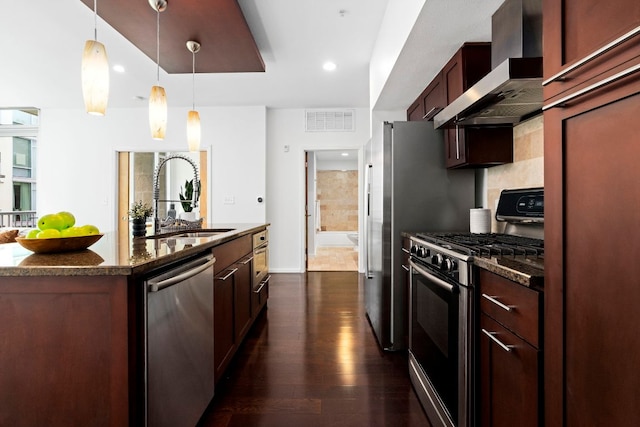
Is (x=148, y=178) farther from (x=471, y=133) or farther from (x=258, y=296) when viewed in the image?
(x=471, y=133)

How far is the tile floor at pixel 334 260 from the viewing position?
5785 mm

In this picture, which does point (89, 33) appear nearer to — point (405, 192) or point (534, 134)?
point (405, 192)

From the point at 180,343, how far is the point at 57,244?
582 mm

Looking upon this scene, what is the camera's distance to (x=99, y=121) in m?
5.52

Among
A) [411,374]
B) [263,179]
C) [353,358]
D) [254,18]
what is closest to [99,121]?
[263,179]

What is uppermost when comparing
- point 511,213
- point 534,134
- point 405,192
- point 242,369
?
point 534,134

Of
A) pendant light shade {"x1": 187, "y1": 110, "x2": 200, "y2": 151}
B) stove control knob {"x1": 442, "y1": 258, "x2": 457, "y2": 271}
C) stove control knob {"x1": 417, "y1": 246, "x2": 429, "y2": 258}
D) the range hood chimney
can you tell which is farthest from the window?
stove control knob {"x1": 442, "y1": 258, "x2": 457, "y2": 271}

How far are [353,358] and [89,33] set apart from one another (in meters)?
3.49

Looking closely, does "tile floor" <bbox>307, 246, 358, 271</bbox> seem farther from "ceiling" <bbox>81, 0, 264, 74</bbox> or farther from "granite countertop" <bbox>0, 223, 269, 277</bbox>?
"granite countertop" <bbox>0, 223, 269, 277</bbox>

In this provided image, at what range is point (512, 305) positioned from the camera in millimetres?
1087

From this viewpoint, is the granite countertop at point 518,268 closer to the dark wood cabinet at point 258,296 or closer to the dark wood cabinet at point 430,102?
the dark wood cabinet at point 430,102

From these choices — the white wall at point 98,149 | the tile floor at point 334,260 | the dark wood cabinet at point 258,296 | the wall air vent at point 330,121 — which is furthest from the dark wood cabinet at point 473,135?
the white wall at point 98,149

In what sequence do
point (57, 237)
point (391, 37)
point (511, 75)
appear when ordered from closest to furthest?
point (57, 237), point (511, 75), point (391, 37)

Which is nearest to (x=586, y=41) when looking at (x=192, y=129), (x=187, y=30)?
(x=192, y=129)
